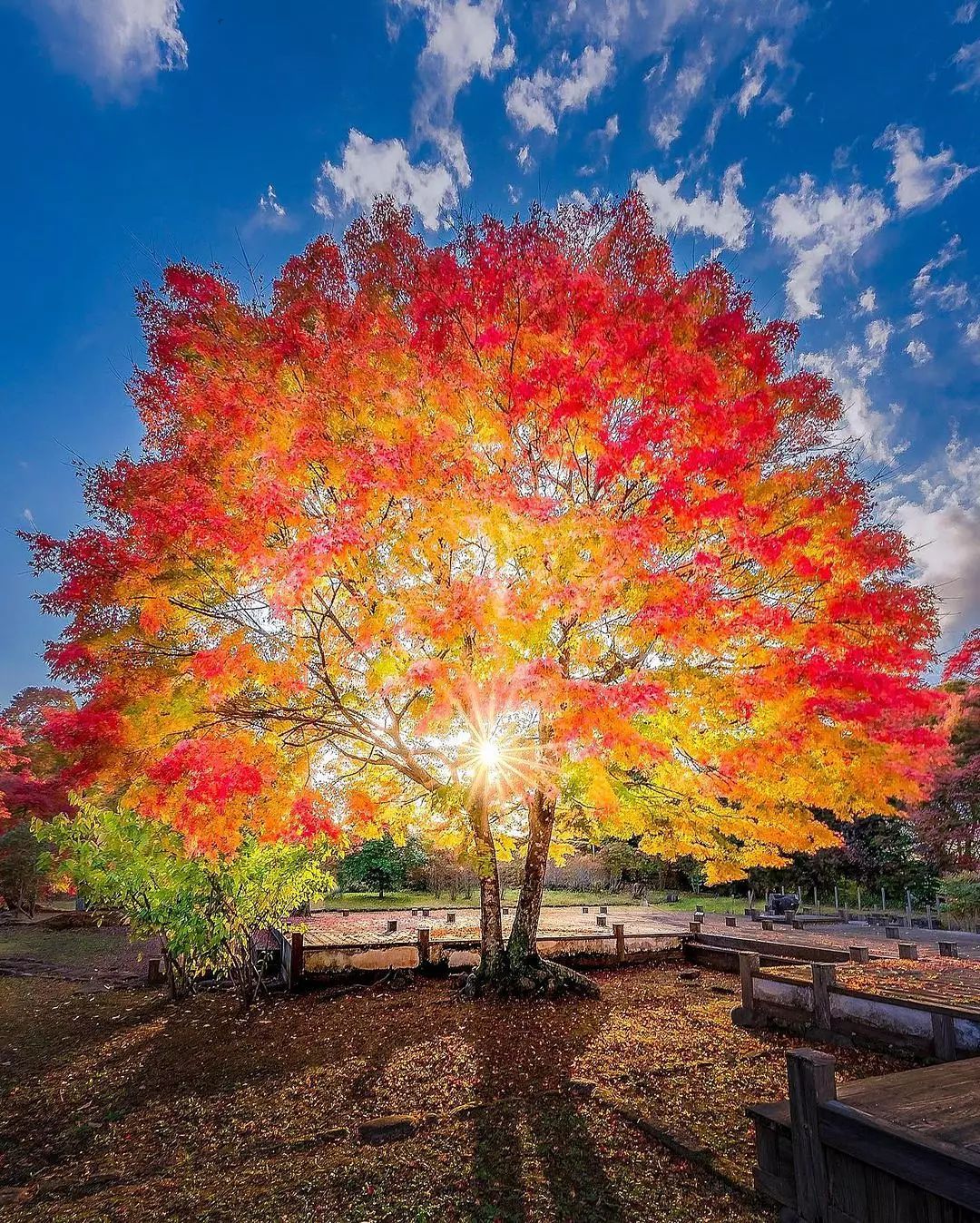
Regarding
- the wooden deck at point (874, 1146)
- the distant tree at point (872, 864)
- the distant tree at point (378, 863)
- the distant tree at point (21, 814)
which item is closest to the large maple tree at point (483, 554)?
the wooden deck at point (874, 1146)

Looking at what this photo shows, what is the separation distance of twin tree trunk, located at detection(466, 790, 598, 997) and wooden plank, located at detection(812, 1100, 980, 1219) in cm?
740

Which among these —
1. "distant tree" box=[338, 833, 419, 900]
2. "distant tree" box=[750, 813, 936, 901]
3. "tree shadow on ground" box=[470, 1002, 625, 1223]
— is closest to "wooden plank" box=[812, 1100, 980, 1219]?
"tree shadow on ground" box=[470, 1002, 625, 1223]

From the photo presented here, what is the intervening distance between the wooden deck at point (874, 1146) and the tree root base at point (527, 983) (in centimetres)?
695

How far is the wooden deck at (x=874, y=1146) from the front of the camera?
3.22m

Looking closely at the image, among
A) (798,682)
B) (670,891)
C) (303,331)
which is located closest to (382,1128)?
(798,682)

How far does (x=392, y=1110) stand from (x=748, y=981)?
5.95 metres

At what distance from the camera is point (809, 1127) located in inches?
153

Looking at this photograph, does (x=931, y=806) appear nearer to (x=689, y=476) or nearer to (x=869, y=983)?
(x=869, y=983)

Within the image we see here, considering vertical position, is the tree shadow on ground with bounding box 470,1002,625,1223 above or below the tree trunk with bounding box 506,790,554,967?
below

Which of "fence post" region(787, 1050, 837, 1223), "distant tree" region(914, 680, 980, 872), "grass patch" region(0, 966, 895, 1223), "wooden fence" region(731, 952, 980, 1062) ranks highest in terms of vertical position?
"distant tree" region(914, 680, 980, 872)

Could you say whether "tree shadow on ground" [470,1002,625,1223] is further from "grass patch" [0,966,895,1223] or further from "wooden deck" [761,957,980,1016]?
"wooden deck" [761,957,980,1016]

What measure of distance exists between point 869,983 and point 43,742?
12320 mm

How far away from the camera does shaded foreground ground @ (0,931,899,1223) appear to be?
4.84m

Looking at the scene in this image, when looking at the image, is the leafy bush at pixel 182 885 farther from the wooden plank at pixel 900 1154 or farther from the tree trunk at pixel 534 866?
the wooden plank at pixel 900 1154
